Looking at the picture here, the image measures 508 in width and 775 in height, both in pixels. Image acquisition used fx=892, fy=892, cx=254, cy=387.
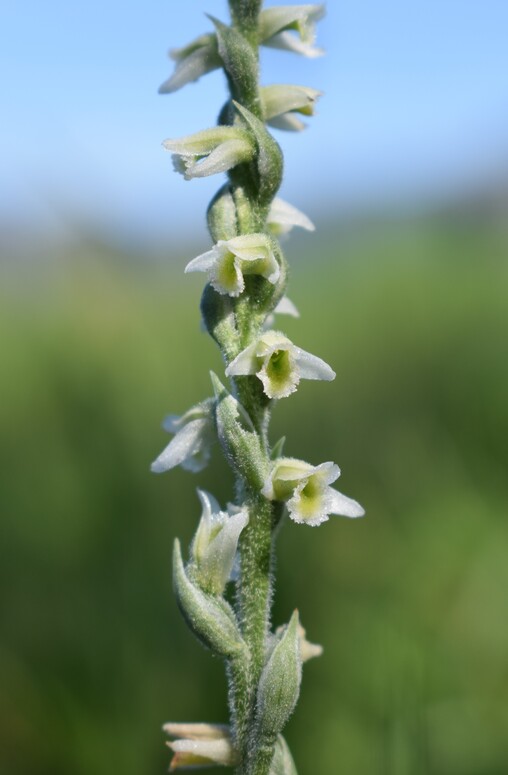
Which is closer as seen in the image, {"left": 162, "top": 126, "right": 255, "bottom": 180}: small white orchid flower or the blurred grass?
{"left": 162, "top": 126, "right": 255, "bottom": 180}: small white orchid flower

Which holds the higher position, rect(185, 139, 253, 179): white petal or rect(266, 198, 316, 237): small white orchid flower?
rect(185, 139, 253, 179): white petal

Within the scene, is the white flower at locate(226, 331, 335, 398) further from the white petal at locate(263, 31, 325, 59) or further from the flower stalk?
the white petal at locate(263, 31, 325, 59)

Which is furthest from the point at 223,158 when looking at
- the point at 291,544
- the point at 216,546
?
the point at 291,544

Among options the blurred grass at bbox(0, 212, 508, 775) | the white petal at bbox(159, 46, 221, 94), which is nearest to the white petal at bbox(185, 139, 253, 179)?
the white petal at bbox(159, 46, 221, 94)

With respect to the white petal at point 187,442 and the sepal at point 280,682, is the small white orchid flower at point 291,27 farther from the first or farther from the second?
the sepal at point 280,682

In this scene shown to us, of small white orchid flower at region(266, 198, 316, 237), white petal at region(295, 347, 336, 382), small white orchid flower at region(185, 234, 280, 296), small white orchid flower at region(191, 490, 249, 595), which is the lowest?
small white orchid flower at region(191, 490, 249, 595)

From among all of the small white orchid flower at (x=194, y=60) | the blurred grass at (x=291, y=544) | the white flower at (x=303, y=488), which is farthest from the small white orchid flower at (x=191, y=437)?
the blurred grass at (x=291, y=544)

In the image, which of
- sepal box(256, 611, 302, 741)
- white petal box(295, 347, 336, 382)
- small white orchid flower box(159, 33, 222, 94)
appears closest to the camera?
sepal box(256, 611, 302, 741)

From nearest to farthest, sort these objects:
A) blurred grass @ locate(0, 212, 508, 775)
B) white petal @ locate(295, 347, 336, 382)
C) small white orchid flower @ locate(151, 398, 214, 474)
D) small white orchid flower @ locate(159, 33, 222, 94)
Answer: white petal @ locate(295, 347, 336, 382) < small white orchid flower @ locate(151, 398, 214, 474) < small white orchid flower @ locate(159, 33, 222, 94) < blurred grass @ locate(0, 212, 508, 775)

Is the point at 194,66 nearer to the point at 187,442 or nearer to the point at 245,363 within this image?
the point at 245,363

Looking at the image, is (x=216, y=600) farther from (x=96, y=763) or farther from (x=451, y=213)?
(x=451, y=213)
